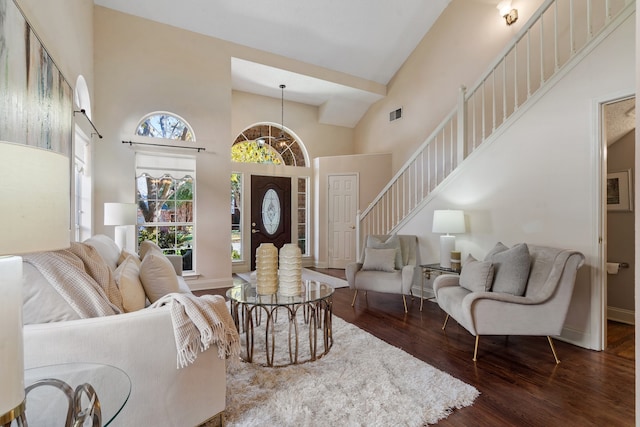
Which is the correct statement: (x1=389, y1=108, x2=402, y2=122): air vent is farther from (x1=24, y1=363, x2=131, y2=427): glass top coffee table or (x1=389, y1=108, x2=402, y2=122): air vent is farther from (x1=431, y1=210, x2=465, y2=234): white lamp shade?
(x1=24, y1=363, x2=131, y2=427): glass top coffee table

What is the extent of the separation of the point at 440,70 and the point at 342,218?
10.8 ft

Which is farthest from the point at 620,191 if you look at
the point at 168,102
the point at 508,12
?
the point at 168,102

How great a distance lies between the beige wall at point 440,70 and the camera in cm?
478

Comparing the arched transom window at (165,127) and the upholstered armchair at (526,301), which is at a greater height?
the arched transom window at (165,127)

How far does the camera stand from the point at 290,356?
244 cm

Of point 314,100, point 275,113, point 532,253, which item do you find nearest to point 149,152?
point 275,113

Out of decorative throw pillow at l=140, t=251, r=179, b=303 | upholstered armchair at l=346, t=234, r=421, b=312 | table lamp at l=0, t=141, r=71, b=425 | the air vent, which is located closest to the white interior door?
the air vent

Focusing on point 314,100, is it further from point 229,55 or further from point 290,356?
point 290,356

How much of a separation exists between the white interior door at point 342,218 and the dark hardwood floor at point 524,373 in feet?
10.4

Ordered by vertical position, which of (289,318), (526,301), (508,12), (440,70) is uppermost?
(508,12)

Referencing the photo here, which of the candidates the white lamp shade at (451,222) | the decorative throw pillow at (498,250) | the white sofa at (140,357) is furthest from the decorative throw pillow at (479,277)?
the white sofa at (140,357)

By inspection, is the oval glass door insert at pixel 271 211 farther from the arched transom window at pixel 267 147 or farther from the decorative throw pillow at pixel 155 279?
the decorative throw pillow at pixel 155 279

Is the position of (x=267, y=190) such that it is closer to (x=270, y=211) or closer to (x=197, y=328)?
(x=270, y=211)

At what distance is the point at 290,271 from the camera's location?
2.60 meters
